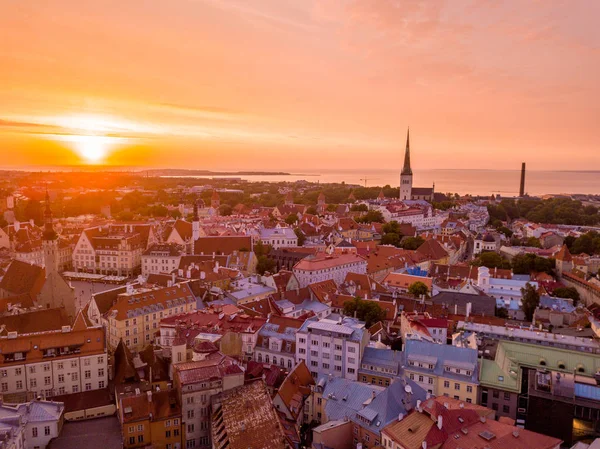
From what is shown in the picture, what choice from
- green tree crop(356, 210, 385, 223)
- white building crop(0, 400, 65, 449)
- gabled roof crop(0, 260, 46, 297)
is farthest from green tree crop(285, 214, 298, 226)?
white building crop(0, 400, 65, 449)

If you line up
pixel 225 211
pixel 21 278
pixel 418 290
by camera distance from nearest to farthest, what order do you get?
pixel 21 278 < pixel 418 290 < pixel 225 211

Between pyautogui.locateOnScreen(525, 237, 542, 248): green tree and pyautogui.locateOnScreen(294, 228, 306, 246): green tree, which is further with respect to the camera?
pyautogui.locateOnScreen(525, 237, 542, 248): green tree

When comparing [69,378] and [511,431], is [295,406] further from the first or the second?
[69,378]

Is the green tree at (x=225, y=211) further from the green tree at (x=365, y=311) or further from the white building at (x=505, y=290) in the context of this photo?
the green tree at (x=365, y=311)

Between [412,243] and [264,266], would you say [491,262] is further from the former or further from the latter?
[264,266]

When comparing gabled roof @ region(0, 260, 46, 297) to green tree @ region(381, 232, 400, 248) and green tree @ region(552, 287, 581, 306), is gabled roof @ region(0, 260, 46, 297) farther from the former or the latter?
green tree @ region(381, 232, 400, 248)

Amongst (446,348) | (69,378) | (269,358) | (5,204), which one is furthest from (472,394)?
(5,204)

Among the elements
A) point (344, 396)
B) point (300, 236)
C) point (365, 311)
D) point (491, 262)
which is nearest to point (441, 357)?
point (344, 396)
